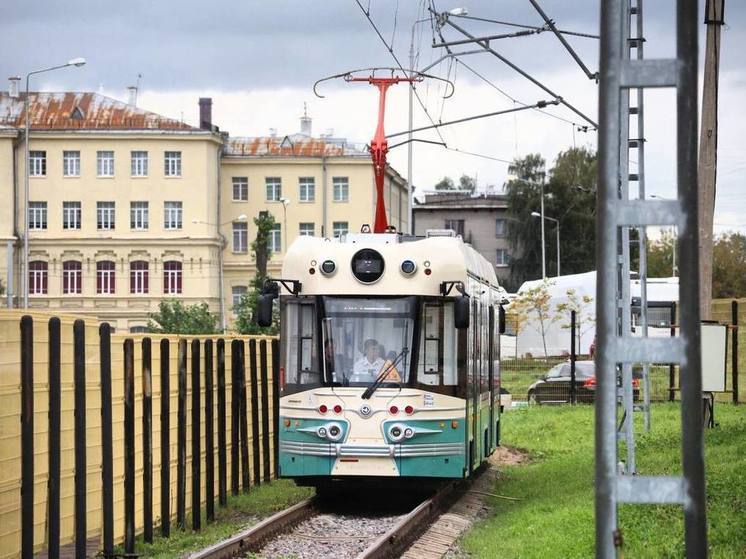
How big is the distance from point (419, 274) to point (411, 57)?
1994 cm

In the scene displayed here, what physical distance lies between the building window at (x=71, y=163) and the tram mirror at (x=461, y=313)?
264ft

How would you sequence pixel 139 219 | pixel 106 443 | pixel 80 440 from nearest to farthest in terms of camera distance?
pixel 80 440 < pixel 106 443 < pixel 139 219

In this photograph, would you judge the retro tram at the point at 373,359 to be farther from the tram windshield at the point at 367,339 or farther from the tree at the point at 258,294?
the tree at the point at 258,294

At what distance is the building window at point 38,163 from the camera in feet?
307

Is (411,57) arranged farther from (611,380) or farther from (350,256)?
(611,380)

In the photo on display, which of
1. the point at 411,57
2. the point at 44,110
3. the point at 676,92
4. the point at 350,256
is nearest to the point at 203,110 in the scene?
the point at 44,110

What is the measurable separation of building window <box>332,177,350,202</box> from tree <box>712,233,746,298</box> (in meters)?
24.4

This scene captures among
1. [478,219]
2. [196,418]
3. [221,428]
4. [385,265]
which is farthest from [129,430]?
[478,219]

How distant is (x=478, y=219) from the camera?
395 ft

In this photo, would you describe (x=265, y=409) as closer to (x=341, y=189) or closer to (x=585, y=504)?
(x=585, y=504)

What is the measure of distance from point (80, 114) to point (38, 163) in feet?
13.6

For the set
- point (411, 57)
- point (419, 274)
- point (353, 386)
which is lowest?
point (353, 386)

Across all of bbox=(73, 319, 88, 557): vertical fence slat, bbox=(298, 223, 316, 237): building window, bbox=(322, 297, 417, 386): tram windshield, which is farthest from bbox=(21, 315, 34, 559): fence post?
bbox=(298, 223, 316, 237): building window

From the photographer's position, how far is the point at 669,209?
563 centimetres
